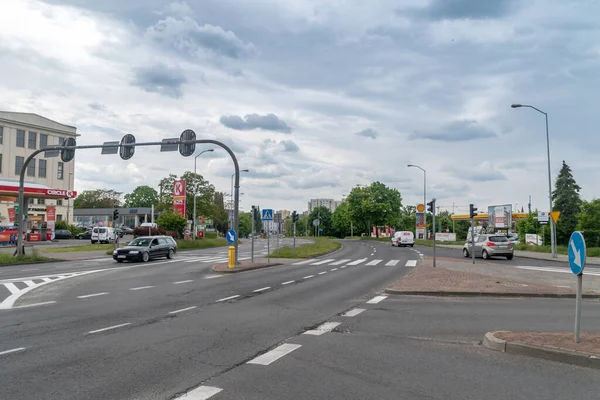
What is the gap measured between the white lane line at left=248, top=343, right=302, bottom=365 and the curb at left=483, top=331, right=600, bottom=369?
2.94m

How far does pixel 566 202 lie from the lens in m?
65.6

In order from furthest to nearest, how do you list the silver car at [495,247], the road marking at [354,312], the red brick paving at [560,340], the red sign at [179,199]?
the red sign at [179,199]
the silver car at [495,247]
the road marking at [354,312]
the red brick paving at [560,340]

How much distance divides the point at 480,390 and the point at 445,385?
1.22 feet

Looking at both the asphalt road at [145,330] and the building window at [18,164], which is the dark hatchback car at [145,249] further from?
the building window at [18,164]

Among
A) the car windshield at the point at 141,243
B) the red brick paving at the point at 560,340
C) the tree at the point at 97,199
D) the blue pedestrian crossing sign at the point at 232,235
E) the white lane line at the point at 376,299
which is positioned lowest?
the white lane line at the point at 376,299

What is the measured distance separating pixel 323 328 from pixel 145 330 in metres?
3.18

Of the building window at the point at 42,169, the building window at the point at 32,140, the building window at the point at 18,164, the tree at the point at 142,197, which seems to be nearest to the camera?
the building window at the point at 18,164

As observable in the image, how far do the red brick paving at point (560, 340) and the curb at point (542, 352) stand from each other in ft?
0.37

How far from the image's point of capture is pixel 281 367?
6.14 m

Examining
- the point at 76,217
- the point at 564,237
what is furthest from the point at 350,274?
the point at 76,217

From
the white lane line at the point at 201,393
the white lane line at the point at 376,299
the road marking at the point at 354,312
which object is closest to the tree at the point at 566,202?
the white lane line at the point at 376,299

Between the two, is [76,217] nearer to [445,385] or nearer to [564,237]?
[564,237]

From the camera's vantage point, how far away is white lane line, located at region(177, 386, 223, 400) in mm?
4930

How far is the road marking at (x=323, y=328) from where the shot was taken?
8430mm
